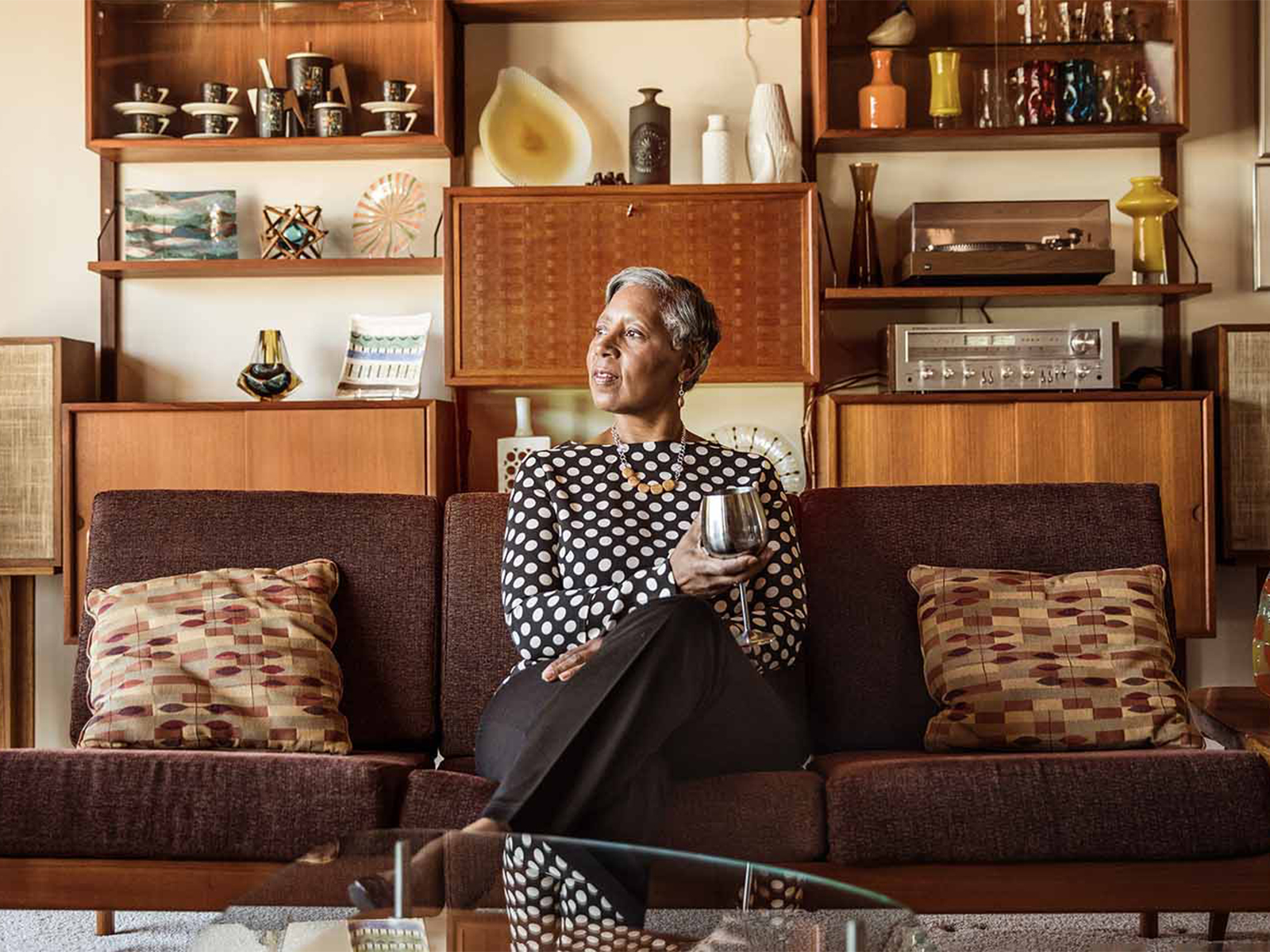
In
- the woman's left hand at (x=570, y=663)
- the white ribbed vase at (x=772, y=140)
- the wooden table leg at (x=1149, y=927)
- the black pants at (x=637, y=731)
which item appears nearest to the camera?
the black pants at (x=637, y=731)

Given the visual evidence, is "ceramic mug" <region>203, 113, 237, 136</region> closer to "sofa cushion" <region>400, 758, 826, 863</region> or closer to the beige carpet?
the beige carpet

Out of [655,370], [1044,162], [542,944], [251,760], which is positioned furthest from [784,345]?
[542,944]

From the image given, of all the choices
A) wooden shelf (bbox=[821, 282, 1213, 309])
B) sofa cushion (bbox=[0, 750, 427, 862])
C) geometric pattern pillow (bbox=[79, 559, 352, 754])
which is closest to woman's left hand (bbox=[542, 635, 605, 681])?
sofa cushion (bbox=[0, 750, 427, 862])

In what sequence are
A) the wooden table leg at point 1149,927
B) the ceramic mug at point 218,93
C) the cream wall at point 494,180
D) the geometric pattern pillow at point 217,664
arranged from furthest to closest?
the cream wall at point 494,180 → the ceramic mug at point 218,93 → the wooden table leg at point 1149,927 → the geometric pattern pillow at point 217,664

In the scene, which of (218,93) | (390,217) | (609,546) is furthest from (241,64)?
(609,546)

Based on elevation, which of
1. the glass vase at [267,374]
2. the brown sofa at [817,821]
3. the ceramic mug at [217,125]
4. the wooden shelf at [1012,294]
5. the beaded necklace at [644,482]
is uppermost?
the ceramic mug at [217,125]

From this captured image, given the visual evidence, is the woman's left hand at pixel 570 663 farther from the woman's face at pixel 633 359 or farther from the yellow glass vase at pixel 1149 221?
the yellow glass vase at pixel 1149 221

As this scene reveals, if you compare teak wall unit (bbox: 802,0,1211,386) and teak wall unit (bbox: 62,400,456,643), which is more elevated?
teak wall unit (bbox: 802,0,1211,386)

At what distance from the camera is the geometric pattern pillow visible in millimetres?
2115

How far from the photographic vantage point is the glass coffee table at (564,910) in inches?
48.1

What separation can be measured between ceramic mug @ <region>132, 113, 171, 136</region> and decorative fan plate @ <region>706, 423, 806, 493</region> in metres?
1.81

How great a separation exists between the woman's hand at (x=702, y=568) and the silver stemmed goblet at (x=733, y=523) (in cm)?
11

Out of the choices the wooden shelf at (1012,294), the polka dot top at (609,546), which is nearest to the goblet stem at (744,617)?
the polka dot top at (609,546)

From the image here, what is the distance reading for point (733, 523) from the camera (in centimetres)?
170
